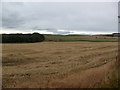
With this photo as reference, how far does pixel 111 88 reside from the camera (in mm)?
7727

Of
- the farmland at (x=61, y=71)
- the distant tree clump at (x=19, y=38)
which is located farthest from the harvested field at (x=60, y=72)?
the distant tree clump at (x=19, y=38)

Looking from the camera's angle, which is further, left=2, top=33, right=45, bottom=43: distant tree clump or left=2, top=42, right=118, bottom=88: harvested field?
left=2, top=33, right=45, bottom=43: distant tree clump

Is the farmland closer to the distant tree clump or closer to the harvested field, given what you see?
the harvested field

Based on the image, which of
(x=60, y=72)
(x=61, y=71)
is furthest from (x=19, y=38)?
(x=60, y=72)

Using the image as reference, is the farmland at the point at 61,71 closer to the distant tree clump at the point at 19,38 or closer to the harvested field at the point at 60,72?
the harvested field at the point at 60,72

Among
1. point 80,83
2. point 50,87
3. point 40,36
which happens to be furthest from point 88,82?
point 40,36

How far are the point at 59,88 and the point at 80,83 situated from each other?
1096 mm

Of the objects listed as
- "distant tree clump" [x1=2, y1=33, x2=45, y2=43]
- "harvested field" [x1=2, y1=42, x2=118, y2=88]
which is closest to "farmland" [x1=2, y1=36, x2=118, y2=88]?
"harvested field" [x1=2, y1=42, x2=118, y2=88]

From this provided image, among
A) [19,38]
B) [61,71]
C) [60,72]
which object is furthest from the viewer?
[19,38]

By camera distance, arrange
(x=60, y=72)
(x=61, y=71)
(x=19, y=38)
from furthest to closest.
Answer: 1. (x=19, y=38)
2. (x=61, y=71)
3. (x=60, y=72)

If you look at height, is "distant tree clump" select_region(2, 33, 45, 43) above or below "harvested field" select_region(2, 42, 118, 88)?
above

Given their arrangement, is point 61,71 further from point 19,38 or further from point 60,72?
point 19,38

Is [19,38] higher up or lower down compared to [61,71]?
higher up

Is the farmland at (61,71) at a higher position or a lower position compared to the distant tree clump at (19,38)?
lower
